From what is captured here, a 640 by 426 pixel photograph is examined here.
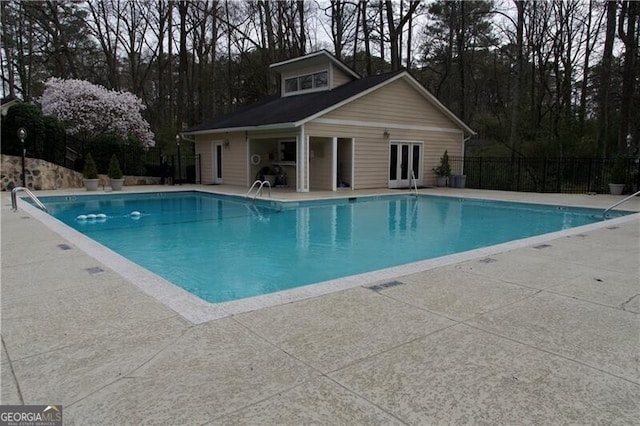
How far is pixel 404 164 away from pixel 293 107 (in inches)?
195

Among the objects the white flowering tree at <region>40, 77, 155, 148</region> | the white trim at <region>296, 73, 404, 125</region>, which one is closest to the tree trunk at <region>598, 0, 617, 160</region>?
the white trim at <region>296, 73, 404, 125</region>

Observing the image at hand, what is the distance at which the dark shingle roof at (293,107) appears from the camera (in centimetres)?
1539

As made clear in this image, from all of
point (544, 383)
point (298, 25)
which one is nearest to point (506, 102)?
point (298, 25)

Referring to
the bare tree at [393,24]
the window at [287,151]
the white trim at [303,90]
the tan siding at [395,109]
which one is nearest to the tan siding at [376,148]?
the tan siding at [395,109]

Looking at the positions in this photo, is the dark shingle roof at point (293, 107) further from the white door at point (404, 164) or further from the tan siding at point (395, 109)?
the white door at point (404, 164)

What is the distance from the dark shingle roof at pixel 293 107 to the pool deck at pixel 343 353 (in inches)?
437

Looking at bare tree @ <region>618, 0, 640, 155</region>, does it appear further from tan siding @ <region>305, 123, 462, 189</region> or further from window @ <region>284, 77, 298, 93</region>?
window @ <region>284, 77, 298, 93</region>

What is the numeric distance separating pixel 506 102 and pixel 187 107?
19.7 metres

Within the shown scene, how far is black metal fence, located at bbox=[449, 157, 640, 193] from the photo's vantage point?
616 inches

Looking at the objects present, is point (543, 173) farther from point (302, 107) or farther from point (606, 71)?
point (302, 107)

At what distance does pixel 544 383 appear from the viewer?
99.7 inches

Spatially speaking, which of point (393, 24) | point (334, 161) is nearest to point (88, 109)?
point (334, 161)

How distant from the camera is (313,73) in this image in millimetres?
18953

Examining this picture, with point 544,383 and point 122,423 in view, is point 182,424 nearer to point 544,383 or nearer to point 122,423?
point 122,423
